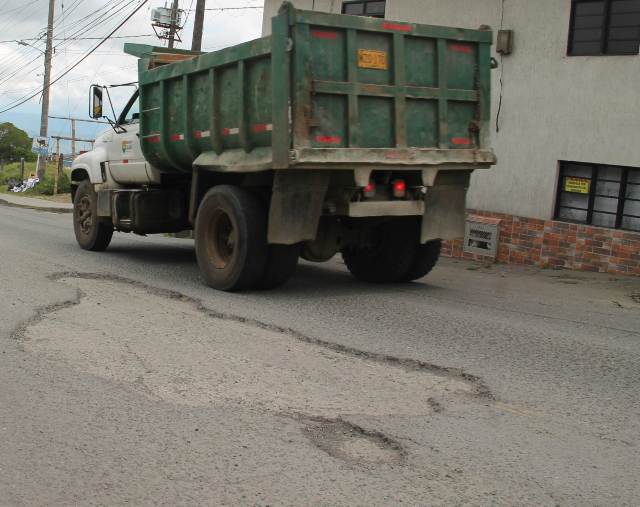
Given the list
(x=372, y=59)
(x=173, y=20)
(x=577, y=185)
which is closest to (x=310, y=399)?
(x=372, y=59)

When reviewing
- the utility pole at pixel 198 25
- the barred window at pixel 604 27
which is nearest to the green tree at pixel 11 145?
the utility pole at pixel 198 25

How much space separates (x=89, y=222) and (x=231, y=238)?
428 centimetres

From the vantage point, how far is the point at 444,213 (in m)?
8.83

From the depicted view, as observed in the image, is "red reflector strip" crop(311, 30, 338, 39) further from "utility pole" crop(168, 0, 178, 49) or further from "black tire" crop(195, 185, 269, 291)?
"utility pole" crop(168, 0, 178, 49)

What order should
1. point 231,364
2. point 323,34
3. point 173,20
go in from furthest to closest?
point 173,20, point 323,34, point 231,364

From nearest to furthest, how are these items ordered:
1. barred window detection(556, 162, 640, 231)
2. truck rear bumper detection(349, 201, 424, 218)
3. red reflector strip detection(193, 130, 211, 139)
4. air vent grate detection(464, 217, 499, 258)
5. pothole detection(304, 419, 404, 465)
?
1. pothole detection(304, 419, 404, 465)
2. truck rear bumper detection(349, 201, 424, 218)
3. red reflector strip detection(193, 130, 211, 139)
4. barred window detection(556, 162, 640, 231)
5. air vent grate detection(464, 217, 499, 258)

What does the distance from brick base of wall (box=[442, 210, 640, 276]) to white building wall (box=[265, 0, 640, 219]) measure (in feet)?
0.97

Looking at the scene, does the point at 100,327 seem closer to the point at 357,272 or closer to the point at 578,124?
the point at 357,272

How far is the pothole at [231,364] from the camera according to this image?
16.1ft

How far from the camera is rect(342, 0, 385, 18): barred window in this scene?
52.4ft

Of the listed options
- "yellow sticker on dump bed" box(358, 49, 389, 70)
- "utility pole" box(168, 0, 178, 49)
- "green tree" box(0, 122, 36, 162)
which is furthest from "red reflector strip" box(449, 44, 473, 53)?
"green tree" box(0, 122, 36, 162)

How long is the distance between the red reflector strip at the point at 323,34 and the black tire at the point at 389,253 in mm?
2505

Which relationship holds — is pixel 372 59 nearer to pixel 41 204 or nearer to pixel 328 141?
pixel 328 141

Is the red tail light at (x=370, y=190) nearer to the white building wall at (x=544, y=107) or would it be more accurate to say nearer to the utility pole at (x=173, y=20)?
the white building wall at (x=544, y=107)
